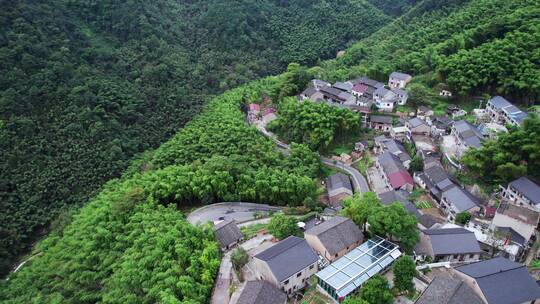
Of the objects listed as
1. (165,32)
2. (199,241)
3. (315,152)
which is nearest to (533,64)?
(315,152)

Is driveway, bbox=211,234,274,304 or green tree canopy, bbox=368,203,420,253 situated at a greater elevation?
green tree canopy, bbox=368,203,420,253

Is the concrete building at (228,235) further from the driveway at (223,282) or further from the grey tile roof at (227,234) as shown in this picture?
the driveway at (223,282)

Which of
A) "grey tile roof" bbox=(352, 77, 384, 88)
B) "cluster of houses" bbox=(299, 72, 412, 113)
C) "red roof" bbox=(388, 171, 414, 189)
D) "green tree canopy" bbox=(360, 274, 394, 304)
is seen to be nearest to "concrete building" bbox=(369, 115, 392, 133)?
"cluster of houses" bbox=(299, 72, 412, 113)

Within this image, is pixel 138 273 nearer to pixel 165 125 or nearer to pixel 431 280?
pixel 431 280

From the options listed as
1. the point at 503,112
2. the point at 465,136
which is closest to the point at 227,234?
the point at 465,136

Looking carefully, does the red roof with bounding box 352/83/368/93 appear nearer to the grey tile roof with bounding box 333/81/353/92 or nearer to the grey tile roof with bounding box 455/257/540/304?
the grey tile roof with bounding box 333/81/353/92

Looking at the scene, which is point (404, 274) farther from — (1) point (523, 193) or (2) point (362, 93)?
(2) point (362, 93)
